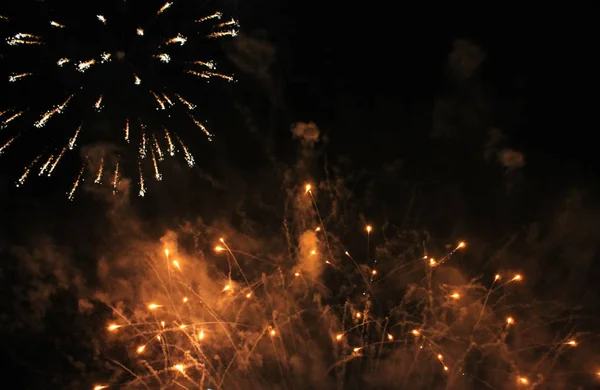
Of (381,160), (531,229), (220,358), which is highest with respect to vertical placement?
(381,160)

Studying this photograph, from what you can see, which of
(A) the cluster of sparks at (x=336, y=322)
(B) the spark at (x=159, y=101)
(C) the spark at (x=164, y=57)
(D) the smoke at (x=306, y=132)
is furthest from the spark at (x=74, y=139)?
(D) the smoke at (x=306, y=132)

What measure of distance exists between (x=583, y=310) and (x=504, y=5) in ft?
19.0

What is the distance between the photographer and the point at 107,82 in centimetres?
723

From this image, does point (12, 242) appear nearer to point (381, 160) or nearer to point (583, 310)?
point (381, 160)

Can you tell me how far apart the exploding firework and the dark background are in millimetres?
374

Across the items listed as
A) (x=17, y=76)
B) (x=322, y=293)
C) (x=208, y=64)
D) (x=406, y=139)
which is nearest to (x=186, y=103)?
(x=208, y=64)

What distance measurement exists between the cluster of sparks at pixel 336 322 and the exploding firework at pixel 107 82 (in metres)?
2.13

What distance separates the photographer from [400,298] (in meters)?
8.12

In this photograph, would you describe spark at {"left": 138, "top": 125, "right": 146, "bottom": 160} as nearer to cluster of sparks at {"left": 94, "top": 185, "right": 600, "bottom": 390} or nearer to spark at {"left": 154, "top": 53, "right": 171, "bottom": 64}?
spark at {"left": 154, "top": 53, "right": 171, "bottom": 64}

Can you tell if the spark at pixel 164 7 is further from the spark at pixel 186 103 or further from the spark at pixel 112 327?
the spark at pixel 112 327

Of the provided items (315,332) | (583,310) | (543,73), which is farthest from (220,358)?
(543,73)

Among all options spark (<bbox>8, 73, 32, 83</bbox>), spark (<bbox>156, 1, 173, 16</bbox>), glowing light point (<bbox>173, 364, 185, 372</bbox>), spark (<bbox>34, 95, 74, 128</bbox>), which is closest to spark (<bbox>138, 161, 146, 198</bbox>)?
spark (<bbox>34, 95, 74, 128</bbox>)

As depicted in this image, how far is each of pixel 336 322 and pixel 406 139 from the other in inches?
144

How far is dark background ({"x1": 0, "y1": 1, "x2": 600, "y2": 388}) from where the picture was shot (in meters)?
7.90
